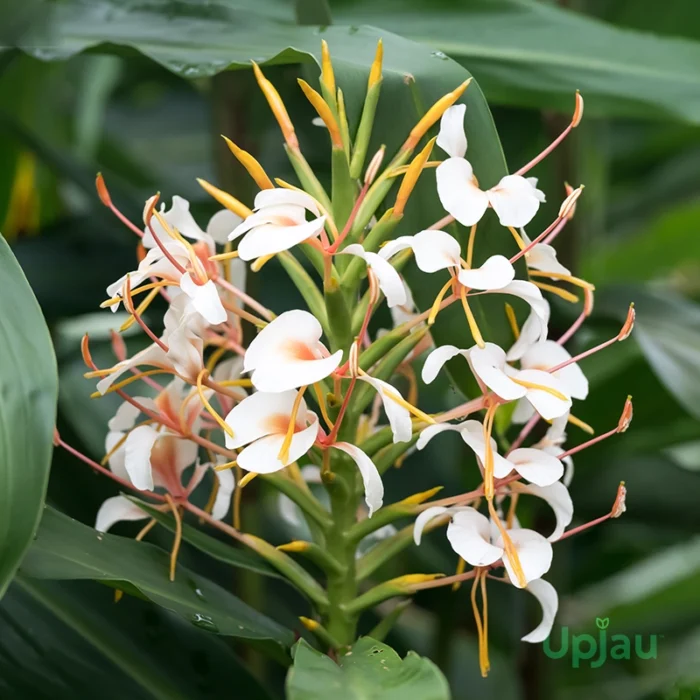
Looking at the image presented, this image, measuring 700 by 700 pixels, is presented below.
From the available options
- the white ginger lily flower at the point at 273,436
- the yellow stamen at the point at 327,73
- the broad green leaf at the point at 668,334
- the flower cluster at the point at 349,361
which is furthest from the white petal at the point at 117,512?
the broad green leaf at the point at 668,334

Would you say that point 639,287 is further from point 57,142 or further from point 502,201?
point 57,142

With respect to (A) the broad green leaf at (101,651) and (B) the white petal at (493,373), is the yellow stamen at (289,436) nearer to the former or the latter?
(B) the white petal at (493,373)

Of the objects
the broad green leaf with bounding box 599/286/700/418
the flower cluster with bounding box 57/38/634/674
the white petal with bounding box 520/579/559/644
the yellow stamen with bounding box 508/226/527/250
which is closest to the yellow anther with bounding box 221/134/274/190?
the flower cluster with bounding box 57/38/634/674

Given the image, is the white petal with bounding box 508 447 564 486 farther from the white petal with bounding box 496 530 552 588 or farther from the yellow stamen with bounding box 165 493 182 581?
the yellow stamen with bounding box 165 493 182 581

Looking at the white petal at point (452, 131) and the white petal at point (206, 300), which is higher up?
the white petal at point (452, 131)

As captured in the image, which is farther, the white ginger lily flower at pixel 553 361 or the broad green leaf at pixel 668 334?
the broad green leaf at pixel 668 334

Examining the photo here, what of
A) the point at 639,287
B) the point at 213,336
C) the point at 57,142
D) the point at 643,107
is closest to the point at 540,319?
the point at 213,336
